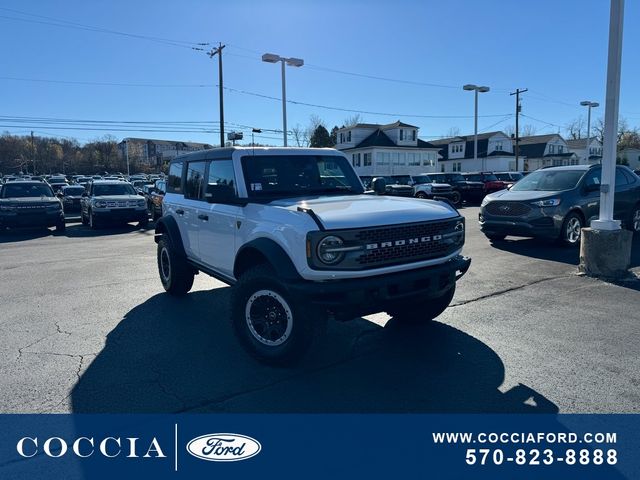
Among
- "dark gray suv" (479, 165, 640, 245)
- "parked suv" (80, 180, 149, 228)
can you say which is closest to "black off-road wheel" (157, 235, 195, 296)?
"dark gray suv" (479, 165, 640, 245)

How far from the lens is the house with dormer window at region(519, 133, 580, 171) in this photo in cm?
Result: 6744

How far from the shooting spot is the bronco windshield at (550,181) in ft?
34.6

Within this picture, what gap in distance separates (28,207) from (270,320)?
14548mm

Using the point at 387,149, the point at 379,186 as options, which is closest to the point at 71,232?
the point at 379,186

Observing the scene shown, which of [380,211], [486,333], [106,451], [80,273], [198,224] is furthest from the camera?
[80,273]

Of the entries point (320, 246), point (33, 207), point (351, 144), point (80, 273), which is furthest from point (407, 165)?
point (320, 246)

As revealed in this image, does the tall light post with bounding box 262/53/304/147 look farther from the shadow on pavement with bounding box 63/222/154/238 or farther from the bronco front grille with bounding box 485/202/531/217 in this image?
the bronco front grille with bounding box 485/202/531/217

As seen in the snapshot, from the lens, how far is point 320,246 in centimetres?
385

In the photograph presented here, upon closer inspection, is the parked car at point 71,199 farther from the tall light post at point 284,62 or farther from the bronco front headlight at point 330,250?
the bronco front headlight at point 330,250

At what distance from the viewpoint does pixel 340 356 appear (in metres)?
4.53

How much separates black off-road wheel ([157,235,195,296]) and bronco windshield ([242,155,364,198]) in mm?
2054

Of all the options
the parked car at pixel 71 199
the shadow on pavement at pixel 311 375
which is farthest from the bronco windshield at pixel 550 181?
the parked car at pixel 71 199

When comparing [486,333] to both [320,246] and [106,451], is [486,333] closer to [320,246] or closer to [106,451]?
[320,246]

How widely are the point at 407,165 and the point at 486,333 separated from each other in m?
50.6
